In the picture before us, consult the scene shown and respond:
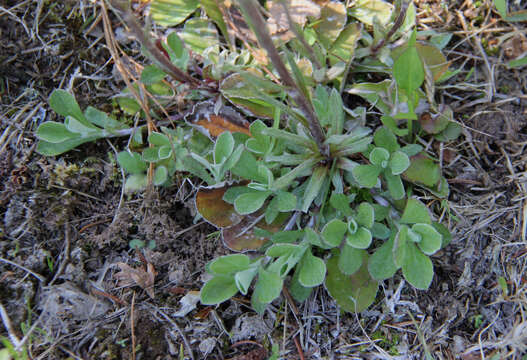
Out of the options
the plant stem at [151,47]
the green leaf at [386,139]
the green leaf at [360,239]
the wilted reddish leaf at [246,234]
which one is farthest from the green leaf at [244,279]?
the plant stem at [151,47]

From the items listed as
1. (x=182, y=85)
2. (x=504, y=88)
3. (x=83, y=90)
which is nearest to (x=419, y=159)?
(x=504, y=88)

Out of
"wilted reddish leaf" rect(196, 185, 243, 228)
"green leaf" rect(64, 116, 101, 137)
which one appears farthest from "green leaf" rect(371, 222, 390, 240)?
"green leaf" rect(64, 116, 101, 137)

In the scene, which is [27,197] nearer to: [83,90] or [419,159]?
[83,90]

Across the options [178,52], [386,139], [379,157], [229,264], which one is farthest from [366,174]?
[178,52]

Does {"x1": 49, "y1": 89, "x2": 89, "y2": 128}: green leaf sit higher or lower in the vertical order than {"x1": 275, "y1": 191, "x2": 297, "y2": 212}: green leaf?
higher

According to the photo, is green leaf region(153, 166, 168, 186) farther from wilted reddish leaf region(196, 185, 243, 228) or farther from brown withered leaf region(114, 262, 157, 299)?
brown withered leaf region(114, 262, 157, 299)

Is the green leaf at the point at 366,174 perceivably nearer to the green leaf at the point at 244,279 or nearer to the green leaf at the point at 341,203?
the green leaf at the point at 341,203
